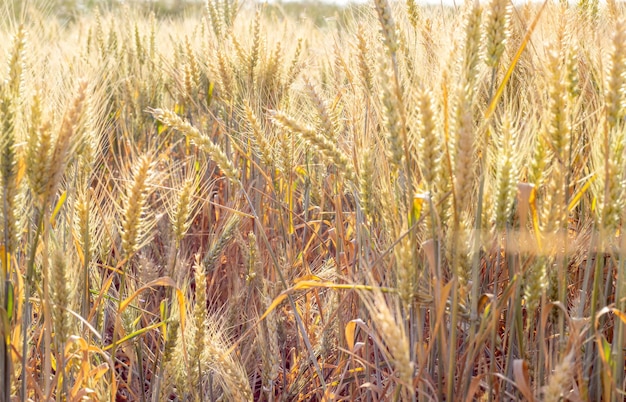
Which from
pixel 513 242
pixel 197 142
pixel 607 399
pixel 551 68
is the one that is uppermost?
pixel 551 68

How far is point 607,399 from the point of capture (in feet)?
3.54

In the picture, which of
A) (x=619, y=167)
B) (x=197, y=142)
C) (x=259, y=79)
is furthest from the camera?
(x=259, y=79)

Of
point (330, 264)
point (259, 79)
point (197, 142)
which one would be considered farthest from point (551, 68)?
point (259, 79)

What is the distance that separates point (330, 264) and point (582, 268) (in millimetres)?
618

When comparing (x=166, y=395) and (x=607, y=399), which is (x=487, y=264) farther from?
(x=166, y=395)

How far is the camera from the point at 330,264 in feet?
5.94

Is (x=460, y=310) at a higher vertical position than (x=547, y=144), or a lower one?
lower

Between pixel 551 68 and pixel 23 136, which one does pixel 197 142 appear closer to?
pixel 23 136

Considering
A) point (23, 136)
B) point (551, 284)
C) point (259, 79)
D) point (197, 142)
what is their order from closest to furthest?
point (23, 136) < point (551, 284) < point (197, 142) < point (259, 79)

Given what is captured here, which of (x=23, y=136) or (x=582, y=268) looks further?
(x=582, y=268)

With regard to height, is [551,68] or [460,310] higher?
[551,68]

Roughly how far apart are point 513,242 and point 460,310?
149 millimetres

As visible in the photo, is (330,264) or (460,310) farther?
(330,264)

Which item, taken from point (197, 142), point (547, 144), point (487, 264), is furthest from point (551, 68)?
point (197, 142)
